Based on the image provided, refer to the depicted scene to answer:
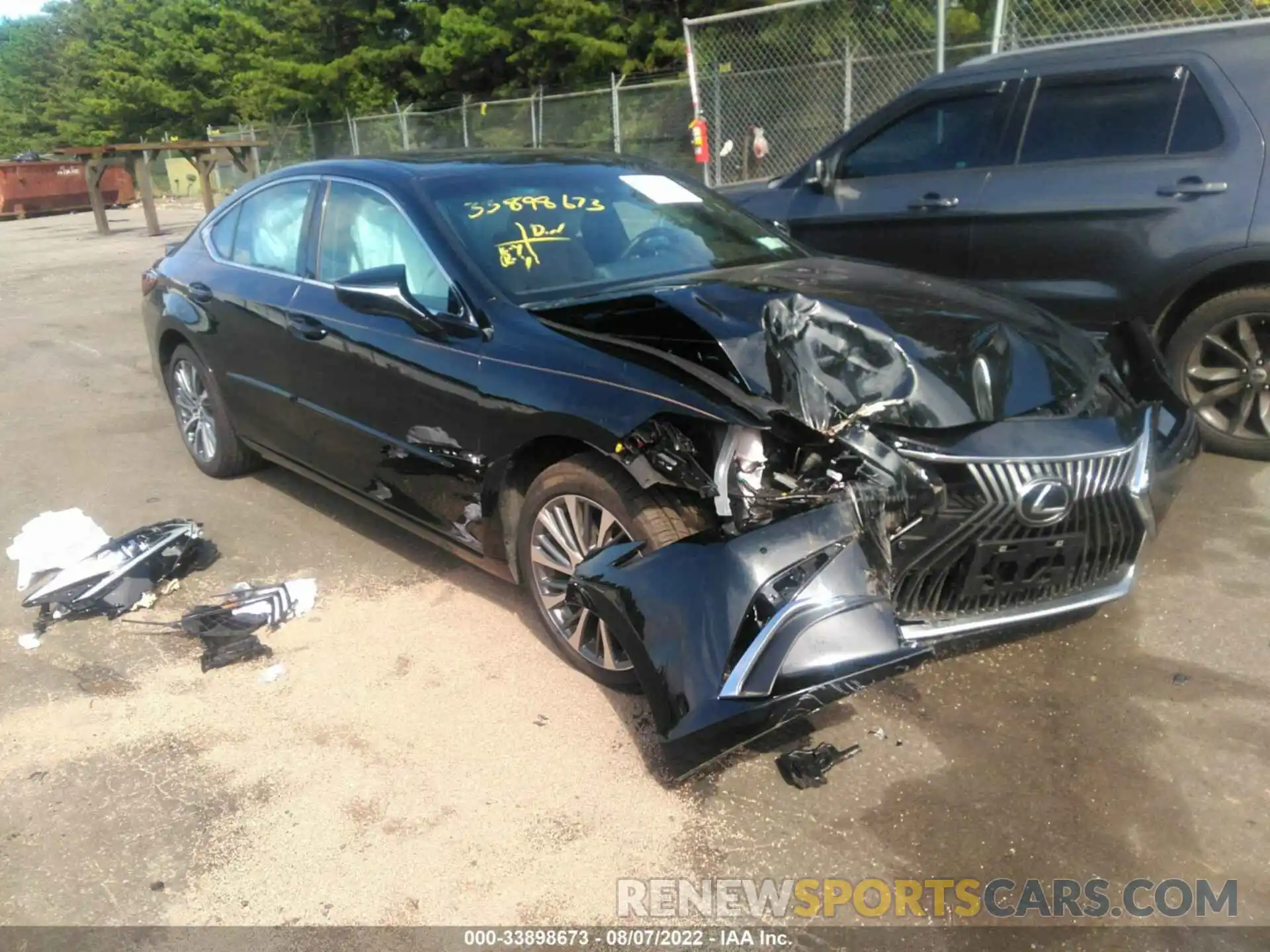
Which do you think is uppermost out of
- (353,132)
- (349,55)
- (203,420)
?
(349,55)

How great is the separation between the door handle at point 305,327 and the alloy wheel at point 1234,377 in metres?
4.14

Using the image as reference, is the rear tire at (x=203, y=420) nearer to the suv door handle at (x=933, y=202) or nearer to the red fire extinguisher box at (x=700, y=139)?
the suv door handle at (x=933, y=202)

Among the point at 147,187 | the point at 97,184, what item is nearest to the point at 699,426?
the point at 147,187

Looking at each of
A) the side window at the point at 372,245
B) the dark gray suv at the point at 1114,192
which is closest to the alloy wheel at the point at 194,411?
the side window at the point at 372,245

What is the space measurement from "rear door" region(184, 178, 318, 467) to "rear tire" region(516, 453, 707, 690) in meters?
1.67

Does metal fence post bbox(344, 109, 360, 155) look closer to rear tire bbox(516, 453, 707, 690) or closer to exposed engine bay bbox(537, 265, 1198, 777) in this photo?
rear tire bbox(516, 453, 707, 690)

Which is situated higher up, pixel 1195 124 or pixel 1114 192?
pixel 1195 124

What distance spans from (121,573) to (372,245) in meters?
1.70

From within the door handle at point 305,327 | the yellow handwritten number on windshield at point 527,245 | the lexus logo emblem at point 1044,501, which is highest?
the yellow handwritten number on windshield at point 527,245

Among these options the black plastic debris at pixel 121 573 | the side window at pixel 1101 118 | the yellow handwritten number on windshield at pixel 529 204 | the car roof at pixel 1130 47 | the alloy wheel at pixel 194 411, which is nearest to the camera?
the yellow handwritten number on windshield at pixel 529 204

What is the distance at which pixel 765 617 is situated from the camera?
2592 mm

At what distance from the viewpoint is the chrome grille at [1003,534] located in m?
2.84

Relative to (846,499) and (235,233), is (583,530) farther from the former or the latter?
(235,233)

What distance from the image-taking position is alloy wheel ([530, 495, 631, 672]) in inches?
128
